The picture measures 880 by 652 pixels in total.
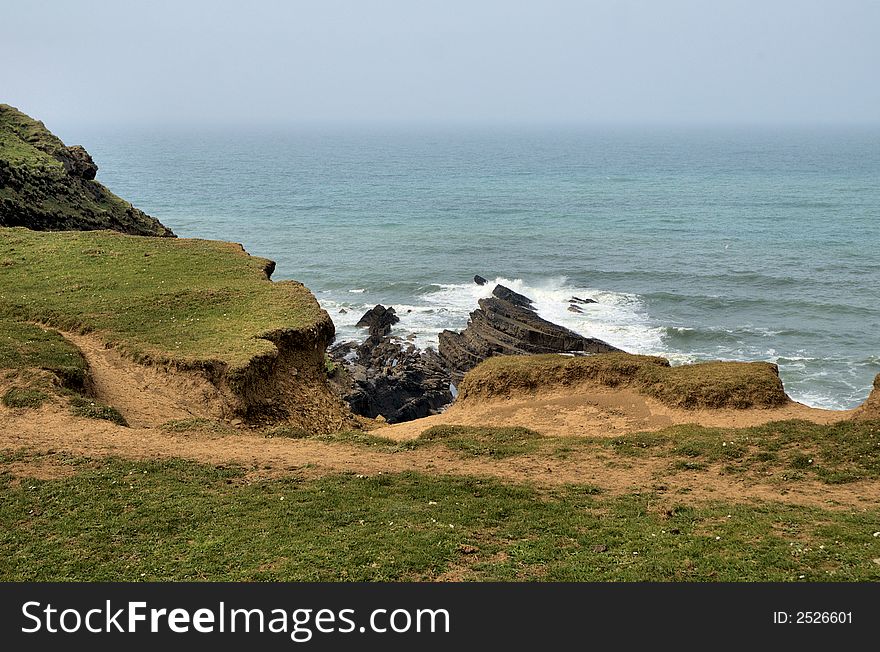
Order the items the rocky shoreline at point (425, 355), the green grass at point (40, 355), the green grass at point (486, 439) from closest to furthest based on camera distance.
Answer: the green grass at point (486, 439), the green grass at point (40, 355), the rocky shoreline at point (425, 355)

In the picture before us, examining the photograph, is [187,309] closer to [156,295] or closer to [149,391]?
[156,295]

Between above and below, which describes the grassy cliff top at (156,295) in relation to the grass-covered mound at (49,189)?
below

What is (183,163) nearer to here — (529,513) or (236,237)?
(236,237)

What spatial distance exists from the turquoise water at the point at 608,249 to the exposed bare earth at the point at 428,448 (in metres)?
24.1

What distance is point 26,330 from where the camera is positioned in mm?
27078

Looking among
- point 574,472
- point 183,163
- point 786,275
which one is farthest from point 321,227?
point 183,163

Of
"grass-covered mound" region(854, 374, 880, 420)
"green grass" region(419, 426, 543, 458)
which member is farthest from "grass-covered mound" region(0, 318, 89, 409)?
"grass-covered mound" region(854, 374, 880, 420)

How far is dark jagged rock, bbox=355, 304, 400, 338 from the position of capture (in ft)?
181

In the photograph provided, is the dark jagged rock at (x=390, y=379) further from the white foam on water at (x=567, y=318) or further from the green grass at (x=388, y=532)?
the green grass at (x=388, y=532)

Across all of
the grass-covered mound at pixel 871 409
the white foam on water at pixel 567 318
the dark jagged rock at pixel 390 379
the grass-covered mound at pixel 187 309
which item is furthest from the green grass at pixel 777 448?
the white foam on water at pixel 567 318

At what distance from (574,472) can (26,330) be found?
19405mm

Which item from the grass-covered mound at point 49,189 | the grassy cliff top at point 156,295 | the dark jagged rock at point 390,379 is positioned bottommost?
the dark jagged rock at point 390,379

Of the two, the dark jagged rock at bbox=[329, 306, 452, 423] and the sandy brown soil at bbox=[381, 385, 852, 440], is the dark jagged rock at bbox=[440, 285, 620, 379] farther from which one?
the sandy brown soil at bbox=[381, 385, 852, 440]

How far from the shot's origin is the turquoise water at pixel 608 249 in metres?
56.9
